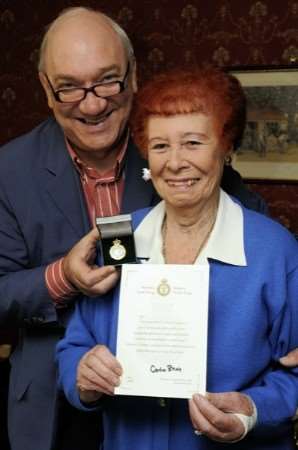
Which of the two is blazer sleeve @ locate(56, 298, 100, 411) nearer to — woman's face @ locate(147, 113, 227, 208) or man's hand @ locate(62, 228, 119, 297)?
man's hand @ locate(62, 228, 119, 297)

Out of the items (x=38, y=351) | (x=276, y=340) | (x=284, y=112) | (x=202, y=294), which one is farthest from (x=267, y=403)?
(x=284, y=112)

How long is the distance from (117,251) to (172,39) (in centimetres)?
250

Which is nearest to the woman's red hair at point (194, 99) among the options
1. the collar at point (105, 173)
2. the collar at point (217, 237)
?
the collar at point (217, 237)

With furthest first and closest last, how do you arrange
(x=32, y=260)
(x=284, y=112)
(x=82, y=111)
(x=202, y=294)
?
(x=284, y=112) → (x=32, y=260) → (x=82, y=111) → (x=202, y=294)

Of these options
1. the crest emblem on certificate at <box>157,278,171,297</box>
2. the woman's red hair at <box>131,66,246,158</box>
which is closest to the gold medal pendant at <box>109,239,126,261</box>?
the crest emblem on certificate at <box>157,278,171,297</box>

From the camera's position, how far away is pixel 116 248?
1477 mm

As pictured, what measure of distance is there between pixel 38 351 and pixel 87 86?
772mm

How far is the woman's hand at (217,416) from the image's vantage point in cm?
131

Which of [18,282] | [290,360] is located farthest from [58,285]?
[290,360]

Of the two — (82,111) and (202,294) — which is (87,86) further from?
(202,294)

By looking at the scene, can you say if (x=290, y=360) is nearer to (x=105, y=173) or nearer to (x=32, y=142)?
(x=105, y=173)

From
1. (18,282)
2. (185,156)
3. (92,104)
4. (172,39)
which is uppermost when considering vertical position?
(172,39)

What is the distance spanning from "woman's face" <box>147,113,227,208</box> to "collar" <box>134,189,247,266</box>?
0.08 meters

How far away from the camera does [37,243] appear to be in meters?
1.87
